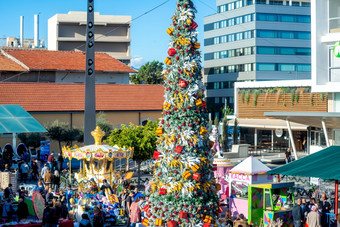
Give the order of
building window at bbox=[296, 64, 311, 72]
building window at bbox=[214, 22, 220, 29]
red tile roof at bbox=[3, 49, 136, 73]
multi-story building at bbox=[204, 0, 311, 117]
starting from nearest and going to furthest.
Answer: red tile roof at bbox=[3, 49, 136, 73] < multi-story building at bbox=[204, 0, 311, 117] < building window at bbox=[296, 64, 311, 72] < building window at bbox=[214, 22, 220, 29]

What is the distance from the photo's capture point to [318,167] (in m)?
16.6

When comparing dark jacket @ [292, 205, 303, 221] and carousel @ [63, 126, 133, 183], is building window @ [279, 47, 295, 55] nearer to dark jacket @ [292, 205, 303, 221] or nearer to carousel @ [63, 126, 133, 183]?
carousel @ [63, 126, 133, 183]

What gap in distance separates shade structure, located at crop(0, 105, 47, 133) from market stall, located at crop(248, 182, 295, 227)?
1684 centimetres

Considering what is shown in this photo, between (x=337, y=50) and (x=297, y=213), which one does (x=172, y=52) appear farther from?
(x=337, y=50)

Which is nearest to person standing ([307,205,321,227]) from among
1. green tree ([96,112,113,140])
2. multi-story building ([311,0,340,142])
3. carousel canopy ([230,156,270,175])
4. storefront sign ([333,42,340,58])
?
carousel canopy ([230,156,270,175])

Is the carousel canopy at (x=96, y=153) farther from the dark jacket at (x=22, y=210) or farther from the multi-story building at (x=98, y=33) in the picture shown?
the multi-story building at (x=98, y=33)

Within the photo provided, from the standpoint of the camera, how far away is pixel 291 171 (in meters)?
17.2

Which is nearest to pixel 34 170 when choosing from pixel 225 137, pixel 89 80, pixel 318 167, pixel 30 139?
pixel 89 80

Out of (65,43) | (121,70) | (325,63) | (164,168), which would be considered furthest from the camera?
(65,43)

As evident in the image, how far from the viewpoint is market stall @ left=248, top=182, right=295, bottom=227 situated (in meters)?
18.0

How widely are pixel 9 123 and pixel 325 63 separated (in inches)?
743

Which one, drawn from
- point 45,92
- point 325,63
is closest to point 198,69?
point 325,63

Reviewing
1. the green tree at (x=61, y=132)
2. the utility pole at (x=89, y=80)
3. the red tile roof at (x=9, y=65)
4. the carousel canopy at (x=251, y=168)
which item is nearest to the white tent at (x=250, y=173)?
the carousel canopy at (x=251, y=168)

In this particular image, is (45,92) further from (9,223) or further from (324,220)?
(324,220)
